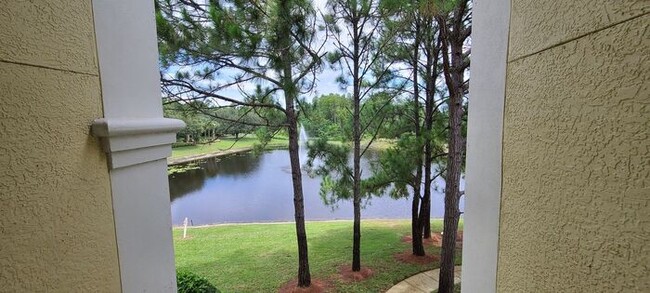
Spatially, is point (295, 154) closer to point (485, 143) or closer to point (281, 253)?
point (281, 253)

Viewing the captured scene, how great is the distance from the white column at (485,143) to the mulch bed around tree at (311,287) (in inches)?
194

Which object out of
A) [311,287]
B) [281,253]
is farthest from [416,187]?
[281,253]

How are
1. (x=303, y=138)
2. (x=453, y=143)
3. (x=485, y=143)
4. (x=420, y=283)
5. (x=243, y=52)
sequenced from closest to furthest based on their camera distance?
(x=485, y=143)
(x=243, y=52)
(x=453, y=143)
(x=420, y=283)
(x=303, y=138)

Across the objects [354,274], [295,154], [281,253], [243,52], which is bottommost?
[281,253]

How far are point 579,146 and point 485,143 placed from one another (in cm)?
52

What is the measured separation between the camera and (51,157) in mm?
729

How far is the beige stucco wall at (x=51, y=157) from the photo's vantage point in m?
0.63

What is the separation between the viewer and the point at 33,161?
681 mm

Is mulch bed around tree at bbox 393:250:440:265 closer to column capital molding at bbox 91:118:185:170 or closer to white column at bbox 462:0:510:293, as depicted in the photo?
white column at bbox 462:0:510:293

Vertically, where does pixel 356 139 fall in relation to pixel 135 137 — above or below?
below

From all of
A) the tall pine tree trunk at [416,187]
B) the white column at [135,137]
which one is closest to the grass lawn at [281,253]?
the tall pine tree trunk at [416,187]

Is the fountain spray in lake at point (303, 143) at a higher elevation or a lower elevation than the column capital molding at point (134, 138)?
lower

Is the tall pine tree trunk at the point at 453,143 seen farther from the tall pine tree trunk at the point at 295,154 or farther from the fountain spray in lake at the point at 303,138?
the fountain spray in lake at the point at 303,138

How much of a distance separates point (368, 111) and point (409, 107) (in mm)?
953
